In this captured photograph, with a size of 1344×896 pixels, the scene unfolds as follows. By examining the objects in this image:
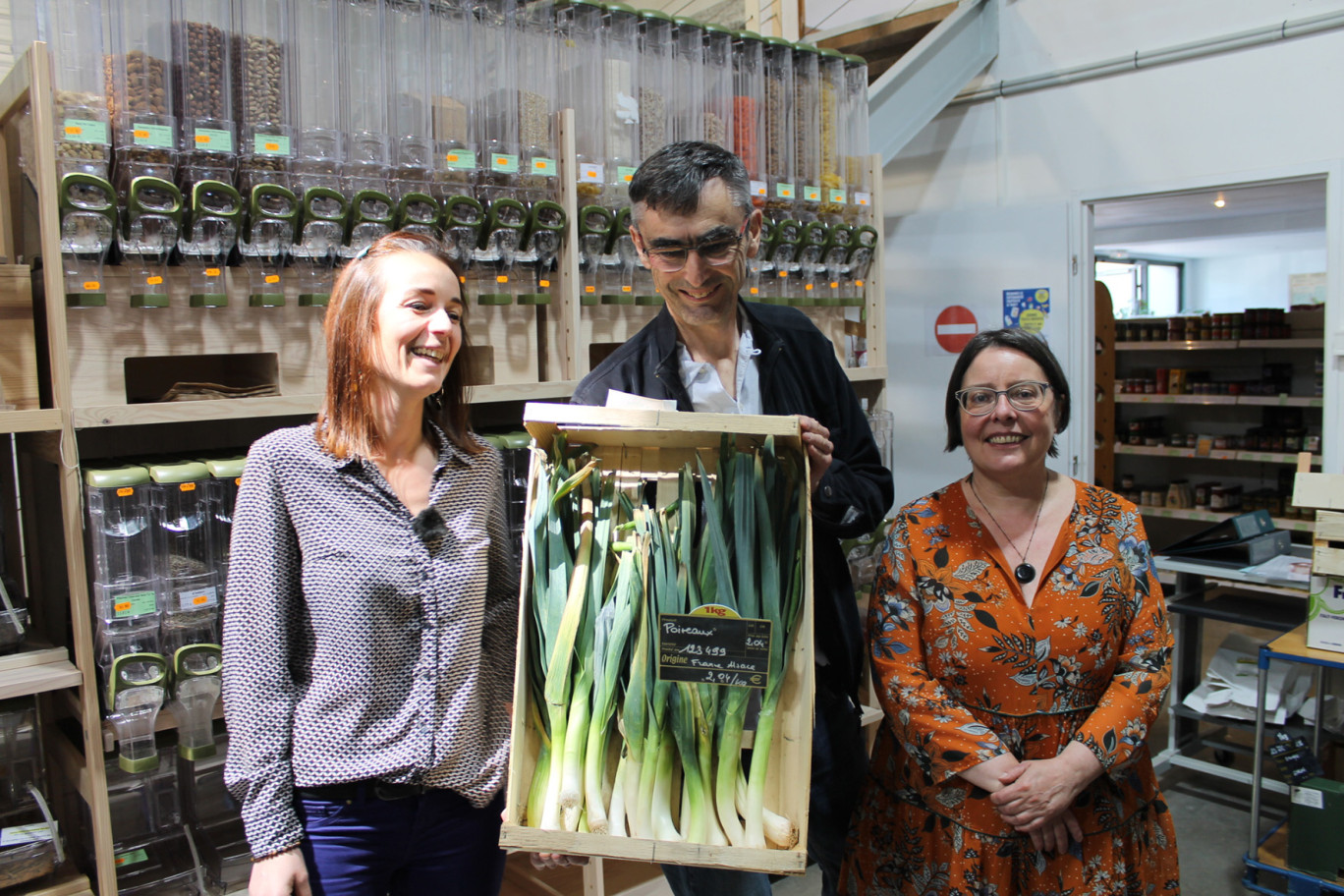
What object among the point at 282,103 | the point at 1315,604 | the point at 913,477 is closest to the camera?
the point at 282,103

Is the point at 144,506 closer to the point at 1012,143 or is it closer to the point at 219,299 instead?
the point at 219,299

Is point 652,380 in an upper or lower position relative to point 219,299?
lower

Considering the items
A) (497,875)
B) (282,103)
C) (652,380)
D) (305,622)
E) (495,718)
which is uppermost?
(282,103)

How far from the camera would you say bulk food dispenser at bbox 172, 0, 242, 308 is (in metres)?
1.83

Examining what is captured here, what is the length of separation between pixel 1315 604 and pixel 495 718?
2.31 metres

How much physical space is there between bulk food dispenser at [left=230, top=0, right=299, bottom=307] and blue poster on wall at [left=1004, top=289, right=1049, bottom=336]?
10.1 ft

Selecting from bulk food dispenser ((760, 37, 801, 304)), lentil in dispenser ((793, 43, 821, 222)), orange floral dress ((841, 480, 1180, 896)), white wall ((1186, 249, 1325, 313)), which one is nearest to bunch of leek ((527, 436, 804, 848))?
orange floral dress ((841, 480, 1180, 896))

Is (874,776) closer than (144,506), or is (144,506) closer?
(874,776)

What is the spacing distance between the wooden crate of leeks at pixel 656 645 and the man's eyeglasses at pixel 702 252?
0.26 metres

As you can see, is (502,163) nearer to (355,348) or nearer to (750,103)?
(750,103)

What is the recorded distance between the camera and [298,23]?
2.05 m

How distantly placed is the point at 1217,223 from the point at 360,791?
24.3 feet

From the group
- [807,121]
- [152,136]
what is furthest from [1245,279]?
[152,136]

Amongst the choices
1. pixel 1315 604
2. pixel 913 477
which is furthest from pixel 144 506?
pixel 913 477
